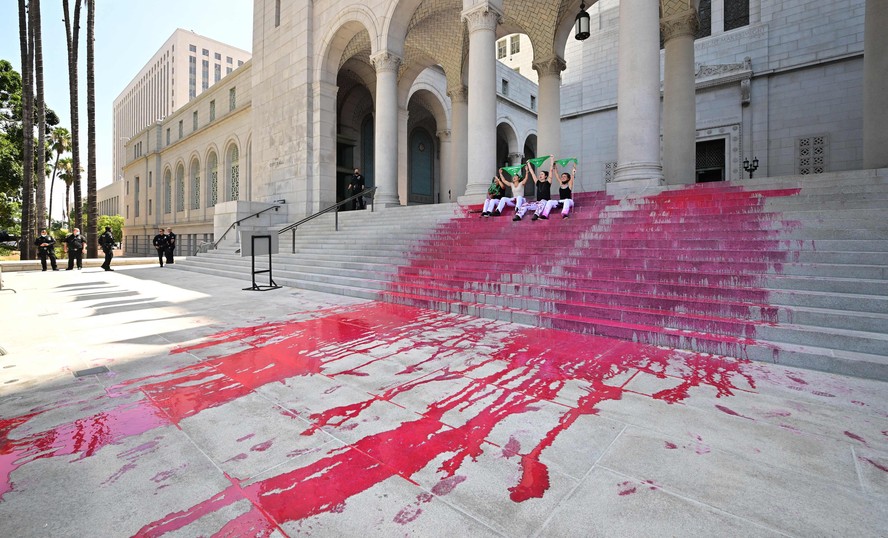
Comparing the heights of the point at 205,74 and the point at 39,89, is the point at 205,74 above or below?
above

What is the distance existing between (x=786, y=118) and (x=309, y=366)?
19952 millimetres

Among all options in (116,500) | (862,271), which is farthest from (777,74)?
(116,500)

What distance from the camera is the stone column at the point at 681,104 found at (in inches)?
486

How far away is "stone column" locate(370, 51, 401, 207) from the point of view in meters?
15.9

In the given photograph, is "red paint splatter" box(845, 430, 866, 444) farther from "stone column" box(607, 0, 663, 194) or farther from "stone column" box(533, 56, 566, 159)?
"stone column" box(533, 56, 566, 159)

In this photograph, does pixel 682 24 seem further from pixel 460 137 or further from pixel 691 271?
pixel 691 271

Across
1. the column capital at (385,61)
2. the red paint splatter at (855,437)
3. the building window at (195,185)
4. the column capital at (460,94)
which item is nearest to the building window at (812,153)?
the column capital at (460,94)

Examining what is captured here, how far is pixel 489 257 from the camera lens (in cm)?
802

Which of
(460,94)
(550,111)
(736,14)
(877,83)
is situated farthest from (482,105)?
(736,14)

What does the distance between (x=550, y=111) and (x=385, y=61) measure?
6.91 metres

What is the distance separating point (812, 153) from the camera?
14.9 m

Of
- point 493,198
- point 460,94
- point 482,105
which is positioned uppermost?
point 460,94

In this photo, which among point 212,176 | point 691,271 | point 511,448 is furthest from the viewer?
point 212,176

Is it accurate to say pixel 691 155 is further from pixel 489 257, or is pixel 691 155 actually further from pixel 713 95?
pixel 489 257
